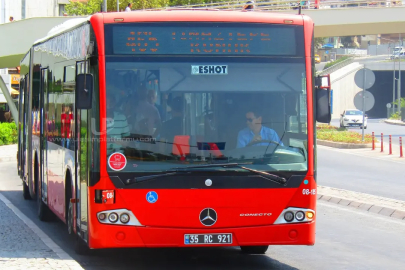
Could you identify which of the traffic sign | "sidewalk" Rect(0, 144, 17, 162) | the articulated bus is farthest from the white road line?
the traffic sign

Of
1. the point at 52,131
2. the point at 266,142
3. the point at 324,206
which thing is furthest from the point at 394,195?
the point at 266,142

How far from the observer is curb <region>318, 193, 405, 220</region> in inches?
524

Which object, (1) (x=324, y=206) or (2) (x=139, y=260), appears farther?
(1) (x=324, y=206)

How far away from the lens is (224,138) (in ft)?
25.7

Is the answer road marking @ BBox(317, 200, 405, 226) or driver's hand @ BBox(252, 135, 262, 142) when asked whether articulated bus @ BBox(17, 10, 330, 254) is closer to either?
driver's hand @ BBox(252, 135, 262, 142)

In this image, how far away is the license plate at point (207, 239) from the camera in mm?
7797

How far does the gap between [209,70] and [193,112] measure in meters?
0.47

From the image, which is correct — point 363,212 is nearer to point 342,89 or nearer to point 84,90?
point 84,90

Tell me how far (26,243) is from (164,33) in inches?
129

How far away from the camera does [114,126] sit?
7824 millimetres

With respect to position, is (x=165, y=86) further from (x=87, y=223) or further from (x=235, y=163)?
(x=87, y=223)

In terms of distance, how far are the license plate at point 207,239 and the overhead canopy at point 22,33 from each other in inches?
1100

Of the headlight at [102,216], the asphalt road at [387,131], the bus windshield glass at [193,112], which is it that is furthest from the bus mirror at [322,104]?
the asphalt road at [387,131]

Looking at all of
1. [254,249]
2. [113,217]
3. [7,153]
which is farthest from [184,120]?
[7,153]
